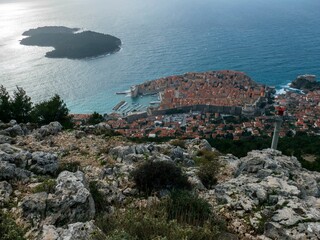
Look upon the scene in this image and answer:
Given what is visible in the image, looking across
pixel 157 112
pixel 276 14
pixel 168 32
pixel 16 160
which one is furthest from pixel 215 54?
pixel 16 160

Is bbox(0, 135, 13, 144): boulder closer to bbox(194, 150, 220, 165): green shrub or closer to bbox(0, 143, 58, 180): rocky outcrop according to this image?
bbox(0, 143, 58, 180): rocky outcrop

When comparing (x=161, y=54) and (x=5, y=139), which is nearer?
(x=5, y=139)

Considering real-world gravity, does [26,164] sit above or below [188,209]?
above

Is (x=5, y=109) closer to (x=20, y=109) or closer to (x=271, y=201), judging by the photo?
(x=20, y=109)

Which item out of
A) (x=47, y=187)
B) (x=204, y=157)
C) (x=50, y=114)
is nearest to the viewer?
(x=47, y=187)

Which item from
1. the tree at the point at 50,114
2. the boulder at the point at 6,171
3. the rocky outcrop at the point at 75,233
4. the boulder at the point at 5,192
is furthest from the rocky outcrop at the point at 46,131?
the rocky outcrop at the point at 75,233

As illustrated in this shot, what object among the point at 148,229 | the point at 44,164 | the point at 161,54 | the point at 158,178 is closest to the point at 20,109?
the point at 44,164

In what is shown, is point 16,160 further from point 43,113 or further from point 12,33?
point 12,33
